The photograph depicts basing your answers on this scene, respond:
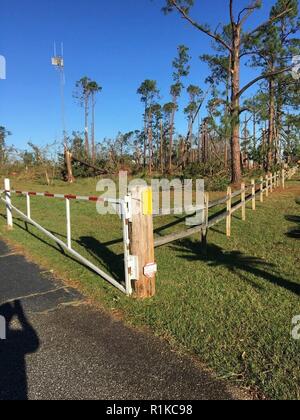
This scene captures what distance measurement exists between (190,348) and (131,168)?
31899 mm

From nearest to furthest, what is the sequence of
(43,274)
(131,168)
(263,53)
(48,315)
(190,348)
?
(190,348) < (48,315) < (43,274) < (263,53) < (131,168)

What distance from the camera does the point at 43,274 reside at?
5.31 meters

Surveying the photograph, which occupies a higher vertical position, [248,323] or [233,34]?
[233,34]

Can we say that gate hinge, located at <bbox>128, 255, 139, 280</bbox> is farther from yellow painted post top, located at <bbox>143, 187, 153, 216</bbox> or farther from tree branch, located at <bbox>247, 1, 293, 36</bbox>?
tree branch, located at <bbox>247, 1, 293, 36</bbox>

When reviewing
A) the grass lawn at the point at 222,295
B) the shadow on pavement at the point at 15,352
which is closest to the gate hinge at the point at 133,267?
the grass lawn at the point at 222,295

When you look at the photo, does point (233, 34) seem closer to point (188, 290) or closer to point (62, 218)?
point (62, 218)

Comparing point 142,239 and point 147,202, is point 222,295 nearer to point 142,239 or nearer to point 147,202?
point 142,239

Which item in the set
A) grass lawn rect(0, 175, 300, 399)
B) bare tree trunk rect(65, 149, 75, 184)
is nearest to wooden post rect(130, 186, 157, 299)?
grass lawn rect(0, 175, 300, 399)

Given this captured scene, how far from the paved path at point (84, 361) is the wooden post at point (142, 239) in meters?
0.63

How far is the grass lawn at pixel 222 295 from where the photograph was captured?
2.84m

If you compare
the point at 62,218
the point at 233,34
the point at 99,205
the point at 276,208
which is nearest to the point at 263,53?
the point at 233,34

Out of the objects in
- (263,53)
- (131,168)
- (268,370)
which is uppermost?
(263,53)

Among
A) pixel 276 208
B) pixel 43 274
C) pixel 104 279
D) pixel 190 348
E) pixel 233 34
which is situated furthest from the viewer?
pixel 233 34

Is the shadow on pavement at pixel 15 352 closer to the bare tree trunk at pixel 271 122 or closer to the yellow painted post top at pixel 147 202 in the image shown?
the yellow painted post top at pixel 147 202
